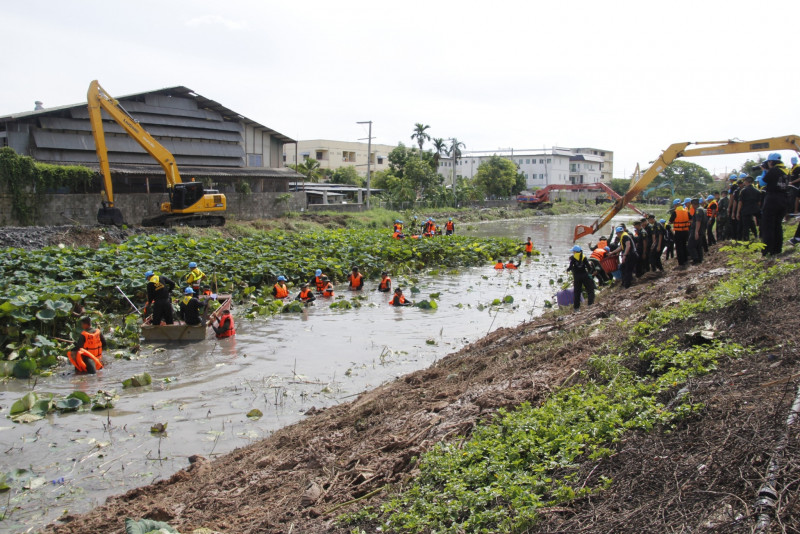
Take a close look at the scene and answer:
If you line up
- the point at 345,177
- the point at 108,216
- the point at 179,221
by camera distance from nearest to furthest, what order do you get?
the point at 108,216 < the point at 179,221 < the point at 345,177

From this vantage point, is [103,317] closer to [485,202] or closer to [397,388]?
[397,388]

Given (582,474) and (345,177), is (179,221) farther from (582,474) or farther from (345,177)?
(345,177)

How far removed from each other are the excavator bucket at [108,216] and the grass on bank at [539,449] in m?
27.0

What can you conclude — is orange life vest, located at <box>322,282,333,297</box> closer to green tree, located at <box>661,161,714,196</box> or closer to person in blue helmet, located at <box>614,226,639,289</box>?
person in blue helmet, located at <box>614,226,639,289</box>

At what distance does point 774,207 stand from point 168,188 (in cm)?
2737

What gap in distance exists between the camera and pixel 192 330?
13.8 m

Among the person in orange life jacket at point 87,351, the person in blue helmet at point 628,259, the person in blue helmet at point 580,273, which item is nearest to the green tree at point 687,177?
the person in blue helmet at point 628,259

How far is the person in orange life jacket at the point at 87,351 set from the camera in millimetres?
11461

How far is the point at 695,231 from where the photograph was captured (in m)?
15.1

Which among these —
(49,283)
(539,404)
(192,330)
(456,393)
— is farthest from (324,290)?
(539,404)

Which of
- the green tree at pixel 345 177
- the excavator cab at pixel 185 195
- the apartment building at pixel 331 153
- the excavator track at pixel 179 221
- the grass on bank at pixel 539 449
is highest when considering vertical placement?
the apartment building at pixel 331 153

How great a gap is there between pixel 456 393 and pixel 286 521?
3.03m

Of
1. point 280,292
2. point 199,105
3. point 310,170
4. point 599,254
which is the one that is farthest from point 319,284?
point 310,170

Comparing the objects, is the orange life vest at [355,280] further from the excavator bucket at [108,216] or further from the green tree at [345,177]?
the green tree at [345,177]
